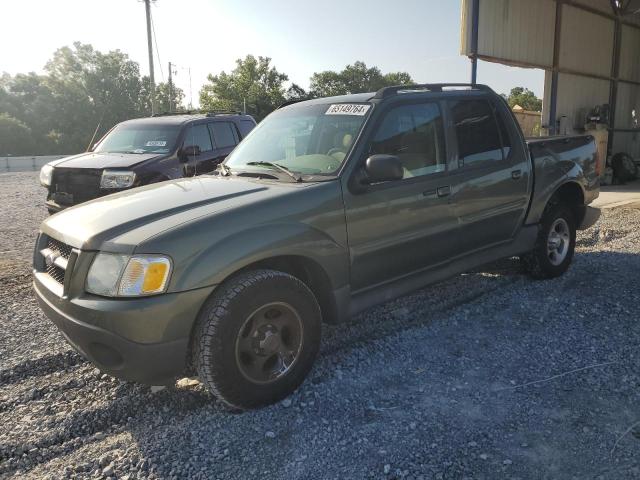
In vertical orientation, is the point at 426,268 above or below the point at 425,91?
below

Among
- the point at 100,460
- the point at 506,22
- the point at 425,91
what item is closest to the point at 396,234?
the point at 425,91

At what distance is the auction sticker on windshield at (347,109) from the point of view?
368 cm

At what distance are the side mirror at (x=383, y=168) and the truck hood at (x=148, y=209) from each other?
1.69 feet

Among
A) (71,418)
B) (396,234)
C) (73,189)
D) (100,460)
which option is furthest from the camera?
(73,189)

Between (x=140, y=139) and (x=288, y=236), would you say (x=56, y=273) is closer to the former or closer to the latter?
(x=288, y=236)

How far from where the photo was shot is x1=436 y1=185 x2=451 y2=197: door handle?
388 centimetres

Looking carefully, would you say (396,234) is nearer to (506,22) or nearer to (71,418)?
(71,418)

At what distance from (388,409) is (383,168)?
1.47m

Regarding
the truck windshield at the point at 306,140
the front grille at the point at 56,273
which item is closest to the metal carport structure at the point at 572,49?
the truck windshield at the point at 306,140

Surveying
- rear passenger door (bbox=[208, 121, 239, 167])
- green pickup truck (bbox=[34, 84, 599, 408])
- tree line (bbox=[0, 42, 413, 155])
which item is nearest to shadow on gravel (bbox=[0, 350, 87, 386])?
green pickup truck (bbox=[34, 84, 599, 408])

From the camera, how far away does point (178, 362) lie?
2.73 meters

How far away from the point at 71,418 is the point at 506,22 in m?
12.7

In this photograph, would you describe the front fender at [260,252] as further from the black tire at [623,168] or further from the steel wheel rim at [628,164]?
the steel wheel rim at [628,164]

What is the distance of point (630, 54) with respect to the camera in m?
Result: 17.6
